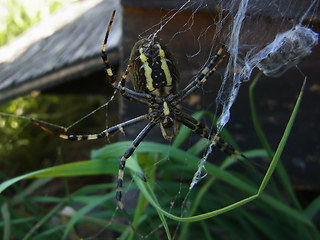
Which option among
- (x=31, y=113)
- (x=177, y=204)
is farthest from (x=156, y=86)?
(x=31, y=113)

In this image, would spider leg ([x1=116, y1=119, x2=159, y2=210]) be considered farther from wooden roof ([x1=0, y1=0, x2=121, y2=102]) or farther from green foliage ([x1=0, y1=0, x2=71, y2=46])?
green foliage ([x1=0, y1=0, x2=71, y2=46])

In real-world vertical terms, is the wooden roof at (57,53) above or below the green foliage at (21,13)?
below

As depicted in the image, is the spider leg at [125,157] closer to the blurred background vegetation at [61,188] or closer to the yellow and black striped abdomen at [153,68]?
the blurred background vegetation at [61,188]

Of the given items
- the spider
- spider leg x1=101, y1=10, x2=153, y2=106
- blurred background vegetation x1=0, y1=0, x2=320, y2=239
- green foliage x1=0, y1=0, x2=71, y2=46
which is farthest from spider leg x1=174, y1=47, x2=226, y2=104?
green foliage x1=0, y1=0, x2=71, y2=46

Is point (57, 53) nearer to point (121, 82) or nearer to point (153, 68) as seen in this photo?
point (121, 82)

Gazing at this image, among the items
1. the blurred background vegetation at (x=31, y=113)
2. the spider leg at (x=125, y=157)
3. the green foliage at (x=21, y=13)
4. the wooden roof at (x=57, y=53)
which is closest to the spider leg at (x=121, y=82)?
the spider leg at (x=125, y=157)

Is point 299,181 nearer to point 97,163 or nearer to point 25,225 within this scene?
point 97,163

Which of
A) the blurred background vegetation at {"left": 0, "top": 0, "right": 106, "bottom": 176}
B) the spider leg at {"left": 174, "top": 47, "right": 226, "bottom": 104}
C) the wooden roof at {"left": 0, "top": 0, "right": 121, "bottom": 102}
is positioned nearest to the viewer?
the spider leg at {"left": 174, "top": 47, "right": 226, "bottom": 104}
